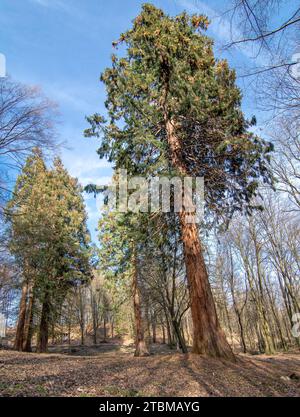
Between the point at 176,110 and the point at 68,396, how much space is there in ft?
24.9

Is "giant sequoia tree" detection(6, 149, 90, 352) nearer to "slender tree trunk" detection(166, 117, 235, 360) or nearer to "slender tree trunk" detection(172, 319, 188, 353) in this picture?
"slender tree trunk" detection(172, 319, 188, 353)

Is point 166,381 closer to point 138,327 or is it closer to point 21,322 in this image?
point 138,327

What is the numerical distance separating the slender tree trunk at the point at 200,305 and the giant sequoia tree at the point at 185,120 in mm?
27

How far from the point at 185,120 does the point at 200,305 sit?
5.58 m

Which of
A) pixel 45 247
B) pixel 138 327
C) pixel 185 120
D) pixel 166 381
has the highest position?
pixel 185 120

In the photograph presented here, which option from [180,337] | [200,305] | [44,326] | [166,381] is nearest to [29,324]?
[44,326]

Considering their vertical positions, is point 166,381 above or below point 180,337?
below

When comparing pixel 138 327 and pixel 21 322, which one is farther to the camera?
pixel 21 322

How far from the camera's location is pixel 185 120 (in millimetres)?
8523

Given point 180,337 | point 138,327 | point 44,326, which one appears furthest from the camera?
point 44,326

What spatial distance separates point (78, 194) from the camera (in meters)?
19.8

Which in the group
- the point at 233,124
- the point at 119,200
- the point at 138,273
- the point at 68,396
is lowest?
the point at 68,396

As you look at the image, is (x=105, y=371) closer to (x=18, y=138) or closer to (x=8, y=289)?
(x=18, y=138)

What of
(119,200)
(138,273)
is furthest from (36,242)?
(119,200)
